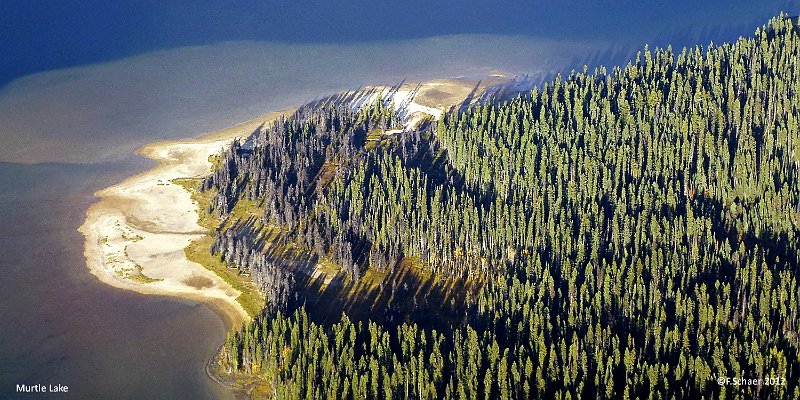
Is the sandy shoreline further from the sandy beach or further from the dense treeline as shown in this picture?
the dense treeline

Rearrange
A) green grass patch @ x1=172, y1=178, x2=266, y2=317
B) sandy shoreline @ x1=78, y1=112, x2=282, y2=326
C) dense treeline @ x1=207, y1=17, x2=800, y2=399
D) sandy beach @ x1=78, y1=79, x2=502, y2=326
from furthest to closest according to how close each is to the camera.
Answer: sandy beach @ x1=78, y1=79, x2=502, y2=326 < sandy shoreline @ x1=78, y1=112, x2=282, y2=326 < green grass patch @ x1=172, y1=178, x2=266, y2=317 < dense treeline @ x1=207, y1=17, x2=800, y2=399

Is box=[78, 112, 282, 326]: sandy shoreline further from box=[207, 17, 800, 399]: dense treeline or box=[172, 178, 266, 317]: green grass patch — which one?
box=[207, 17, 800, 399]: dense treeline

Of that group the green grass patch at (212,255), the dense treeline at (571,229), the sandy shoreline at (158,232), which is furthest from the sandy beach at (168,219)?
the dense treeline at (571,229)

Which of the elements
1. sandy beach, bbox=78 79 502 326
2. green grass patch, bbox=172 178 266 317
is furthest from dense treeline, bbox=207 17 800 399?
sandy beach, bbox=78 79 502 326

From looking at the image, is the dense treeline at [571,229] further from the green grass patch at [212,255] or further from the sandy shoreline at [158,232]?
the sandy shoreline at [158,232]

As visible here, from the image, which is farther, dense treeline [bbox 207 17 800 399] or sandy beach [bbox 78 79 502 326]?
sandy beach [bbox 78 79 502 326]

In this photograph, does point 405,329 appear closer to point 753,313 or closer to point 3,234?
point 753,313

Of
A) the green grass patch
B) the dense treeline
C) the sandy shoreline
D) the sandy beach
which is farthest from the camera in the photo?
the sandy beach

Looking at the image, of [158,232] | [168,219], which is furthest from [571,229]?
[168,219]

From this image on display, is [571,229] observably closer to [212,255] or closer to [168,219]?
[212,255]
